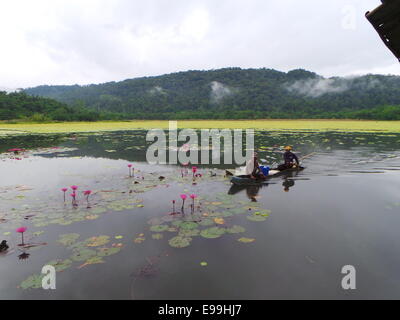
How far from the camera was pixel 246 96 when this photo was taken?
98500 millimetres

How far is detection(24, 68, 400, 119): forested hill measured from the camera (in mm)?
75000

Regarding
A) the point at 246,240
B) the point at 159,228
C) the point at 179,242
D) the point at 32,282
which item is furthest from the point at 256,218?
the point at 32,282

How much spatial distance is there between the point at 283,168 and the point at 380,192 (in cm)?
317

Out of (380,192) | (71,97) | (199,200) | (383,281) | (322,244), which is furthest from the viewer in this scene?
Result: (71,97)

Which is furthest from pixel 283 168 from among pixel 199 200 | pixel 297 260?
pixel 297 260

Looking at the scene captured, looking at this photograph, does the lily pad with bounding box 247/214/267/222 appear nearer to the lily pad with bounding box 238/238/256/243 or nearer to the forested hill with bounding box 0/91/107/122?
the lily pad with bounding box 238/238/256/243

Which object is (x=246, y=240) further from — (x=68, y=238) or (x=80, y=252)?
(x=68, y=238)

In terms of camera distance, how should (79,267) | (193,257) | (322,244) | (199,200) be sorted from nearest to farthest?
(79,267) < (193,257) < (322,244) < (199,200)

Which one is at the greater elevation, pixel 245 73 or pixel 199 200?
pixel 245 73

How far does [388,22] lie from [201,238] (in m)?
4.15

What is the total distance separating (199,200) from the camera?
6719 mm

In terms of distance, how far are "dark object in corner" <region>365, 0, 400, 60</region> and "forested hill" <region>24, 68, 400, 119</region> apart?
6533 cm
